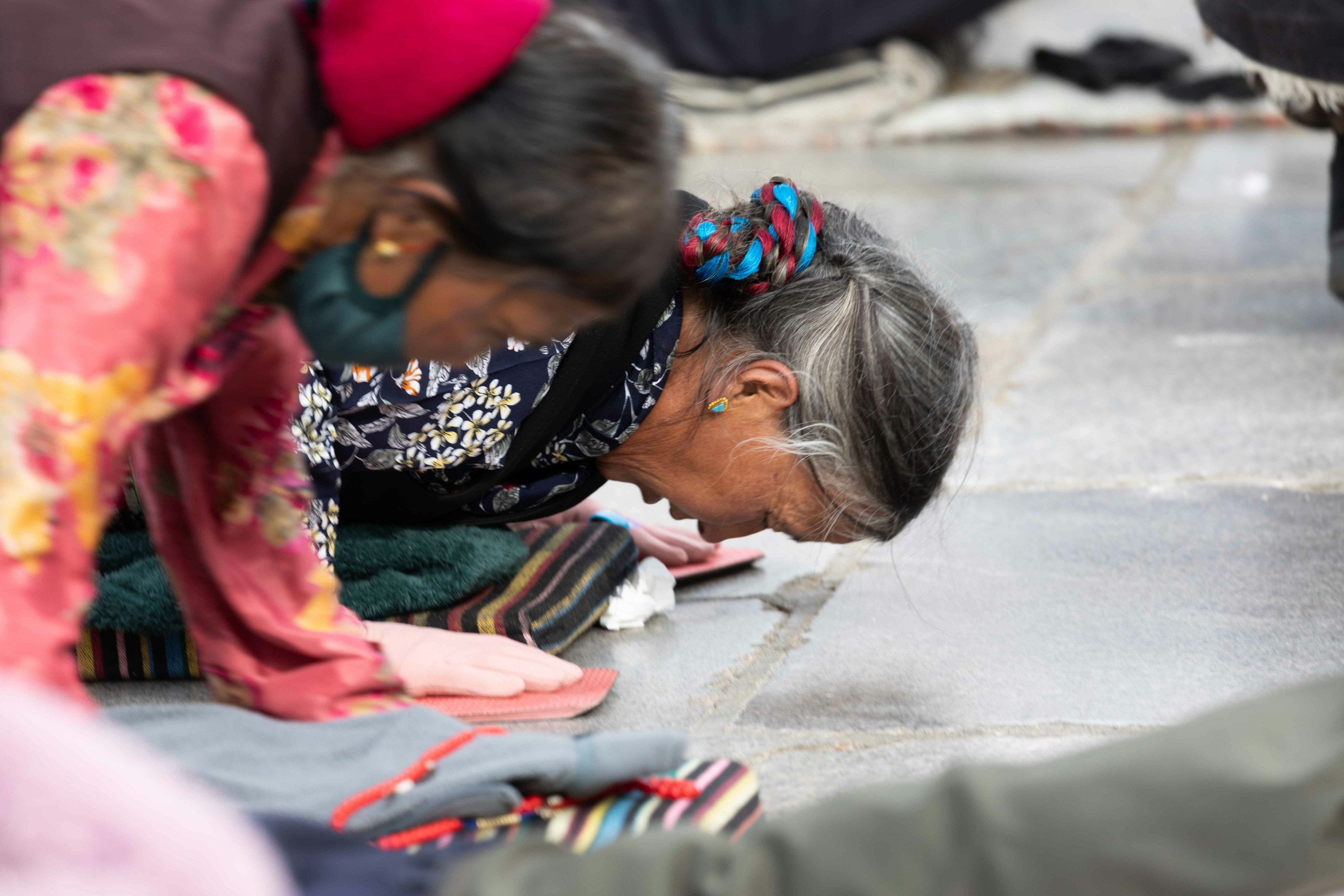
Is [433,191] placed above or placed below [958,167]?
above

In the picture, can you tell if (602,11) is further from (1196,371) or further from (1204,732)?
(1196,371)

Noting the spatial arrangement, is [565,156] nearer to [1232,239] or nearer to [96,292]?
[96,292]

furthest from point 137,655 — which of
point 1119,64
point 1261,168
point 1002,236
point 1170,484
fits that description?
point 1119,64

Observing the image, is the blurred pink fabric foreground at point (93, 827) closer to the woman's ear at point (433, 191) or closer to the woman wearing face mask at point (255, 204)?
the woman wearing face mask at point (255, 204)

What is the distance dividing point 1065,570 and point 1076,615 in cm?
16

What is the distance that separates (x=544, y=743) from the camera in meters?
1.27

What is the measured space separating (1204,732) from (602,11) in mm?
719


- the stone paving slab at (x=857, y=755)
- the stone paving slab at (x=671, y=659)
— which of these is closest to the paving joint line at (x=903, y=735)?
the stone paving slab at (x=857, y=755)

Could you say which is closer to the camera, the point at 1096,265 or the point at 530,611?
the point at 530,611

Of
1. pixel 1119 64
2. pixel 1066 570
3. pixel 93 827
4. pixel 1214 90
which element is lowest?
pixel 1214 90

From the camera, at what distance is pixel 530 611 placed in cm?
181

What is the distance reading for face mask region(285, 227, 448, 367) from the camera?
1.11 meters

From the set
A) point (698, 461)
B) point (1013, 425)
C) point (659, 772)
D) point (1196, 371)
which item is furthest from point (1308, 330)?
point (659, 772)

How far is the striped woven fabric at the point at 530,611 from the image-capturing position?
69.2 inches
